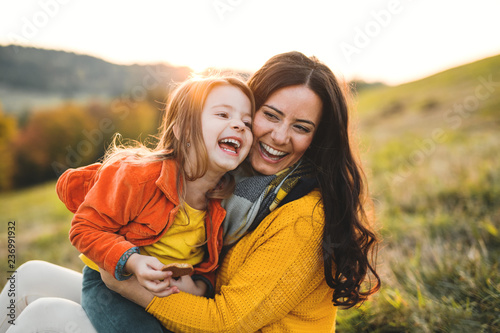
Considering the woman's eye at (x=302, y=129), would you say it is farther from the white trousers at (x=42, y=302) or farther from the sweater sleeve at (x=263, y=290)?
the white trousers at (x=42, y=302)

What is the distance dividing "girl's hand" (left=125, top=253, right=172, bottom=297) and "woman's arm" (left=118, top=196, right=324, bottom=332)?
19 cm

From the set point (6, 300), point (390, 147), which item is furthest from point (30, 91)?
point (6, 300)

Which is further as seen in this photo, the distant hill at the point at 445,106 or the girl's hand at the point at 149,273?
the distant hill at the point at 445,106

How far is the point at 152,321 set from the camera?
1680 millimetres

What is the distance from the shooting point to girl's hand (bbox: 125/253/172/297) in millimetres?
1434

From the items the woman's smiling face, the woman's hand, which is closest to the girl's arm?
the woman's hand

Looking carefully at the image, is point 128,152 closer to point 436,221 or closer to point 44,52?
point 436,221

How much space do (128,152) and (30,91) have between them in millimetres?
37579

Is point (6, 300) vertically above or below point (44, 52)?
above

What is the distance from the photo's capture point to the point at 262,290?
1.59 meters

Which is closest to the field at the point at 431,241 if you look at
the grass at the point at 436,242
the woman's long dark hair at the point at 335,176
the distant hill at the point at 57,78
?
the grass at the point at 436,242

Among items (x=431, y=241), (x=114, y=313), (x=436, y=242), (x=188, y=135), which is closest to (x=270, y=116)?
(x=188, y=135)

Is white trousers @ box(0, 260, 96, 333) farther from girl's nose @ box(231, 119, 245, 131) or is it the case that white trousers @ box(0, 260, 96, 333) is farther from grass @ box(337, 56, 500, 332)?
grass @ box(337, 56, 500, 332)

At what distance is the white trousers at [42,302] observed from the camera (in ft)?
5.49
